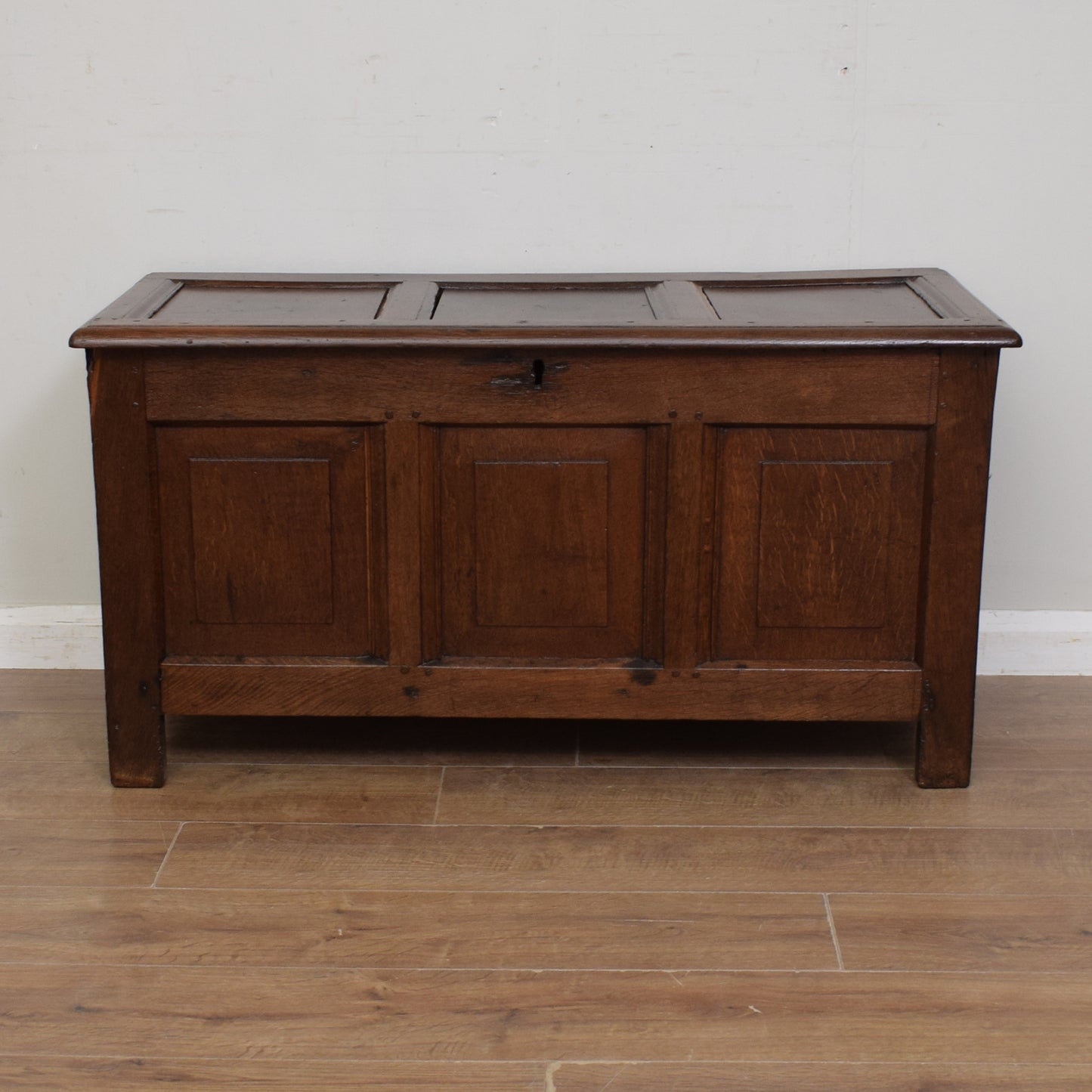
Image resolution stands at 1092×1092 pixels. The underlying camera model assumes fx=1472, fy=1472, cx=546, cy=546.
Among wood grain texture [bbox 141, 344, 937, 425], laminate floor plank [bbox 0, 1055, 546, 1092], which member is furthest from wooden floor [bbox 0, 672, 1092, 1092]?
wood grain texture [bbox 141, 344, 937, 425]

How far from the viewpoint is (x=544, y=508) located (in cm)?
228

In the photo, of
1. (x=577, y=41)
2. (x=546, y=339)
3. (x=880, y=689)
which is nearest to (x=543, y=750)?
(x=880, y=689)

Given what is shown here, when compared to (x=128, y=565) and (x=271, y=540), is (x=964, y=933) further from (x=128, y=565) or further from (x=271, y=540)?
(x=128, y=565)

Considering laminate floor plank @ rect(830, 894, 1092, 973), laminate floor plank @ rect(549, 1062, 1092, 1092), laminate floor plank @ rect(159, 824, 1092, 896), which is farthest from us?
laminate floor plank @ rect(159, 824, 1092, 896)

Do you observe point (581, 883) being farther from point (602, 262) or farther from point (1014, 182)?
point (1014, 182)

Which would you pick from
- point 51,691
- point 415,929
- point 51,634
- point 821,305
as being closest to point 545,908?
point 415,929

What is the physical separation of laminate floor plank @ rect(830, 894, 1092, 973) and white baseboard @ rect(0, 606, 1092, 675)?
2.84 feet

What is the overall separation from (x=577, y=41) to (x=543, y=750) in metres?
1.24

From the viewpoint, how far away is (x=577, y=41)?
257 cm

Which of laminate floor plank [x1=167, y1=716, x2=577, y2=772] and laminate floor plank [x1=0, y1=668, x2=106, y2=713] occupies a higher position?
laminate floor plank [x1=167, y1=716, x2=577, y2=772]

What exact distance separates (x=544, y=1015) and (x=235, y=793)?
0.78 metres

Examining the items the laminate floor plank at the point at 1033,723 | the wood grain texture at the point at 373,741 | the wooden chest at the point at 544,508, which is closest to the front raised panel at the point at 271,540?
the wooden chest at the point at 544,508

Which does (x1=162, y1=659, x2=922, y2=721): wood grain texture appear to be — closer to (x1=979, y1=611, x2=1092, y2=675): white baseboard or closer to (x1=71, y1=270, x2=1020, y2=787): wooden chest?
(x1=71, y1=270, x2=1020, y2=787): wooden chest

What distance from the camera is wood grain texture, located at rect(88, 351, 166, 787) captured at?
2.23 m
